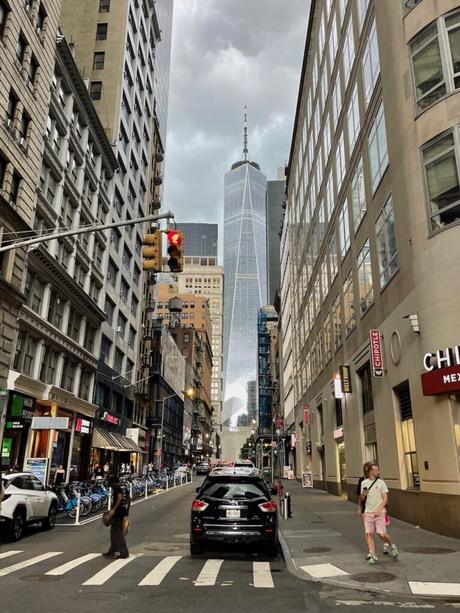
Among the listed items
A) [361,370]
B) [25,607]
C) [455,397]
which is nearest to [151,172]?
[361,370]

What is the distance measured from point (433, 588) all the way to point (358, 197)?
21237 millimetres

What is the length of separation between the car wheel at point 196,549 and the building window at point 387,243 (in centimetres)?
1227

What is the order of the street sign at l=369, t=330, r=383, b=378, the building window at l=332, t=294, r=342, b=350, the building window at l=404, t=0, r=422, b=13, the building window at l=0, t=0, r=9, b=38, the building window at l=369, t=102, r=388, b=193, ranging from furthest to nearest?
the building window at l=332, t=294, r=342, b=350
the building window at l=0, t=0, r=9, b=38
the building window at l=369, t=102, r=388, b=193
the street sign at l=369, t=330, r=383, b=378
the building window at l=404, t=0, r=422, b=13

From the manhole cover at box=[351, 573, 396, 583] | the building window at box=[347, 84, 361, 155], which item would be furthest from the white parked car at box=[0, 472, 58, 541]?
the building window at box=[347, 84, 361, 155]

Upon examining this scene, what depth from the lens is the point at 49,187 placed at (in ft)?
109

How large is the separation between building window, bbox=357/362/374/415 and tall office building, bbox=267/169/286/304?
148 meters

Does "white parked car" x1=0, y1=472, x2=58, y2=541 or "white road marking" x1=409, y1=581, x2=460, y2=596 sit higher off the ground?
"white parked car" x1=0, y1=472, x2=58, y2=541

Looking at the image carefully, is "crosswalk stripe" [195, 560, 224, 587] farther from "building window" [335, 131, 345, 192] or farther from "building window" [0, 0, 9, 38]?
"building window" [335, 131, 345, 192]

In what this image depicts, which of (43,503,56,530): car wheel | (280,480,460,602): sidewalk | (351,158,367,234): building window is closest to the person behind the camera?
(280,480,460,602): sidewalk

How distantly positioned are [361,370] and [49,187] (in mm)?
21961

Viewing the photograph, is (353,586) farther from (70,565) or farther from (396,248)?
(396,248)

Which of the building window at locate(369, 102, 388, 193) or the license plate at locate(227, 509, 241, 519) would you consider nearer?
the license plate at locate(227, 509, 241, 519)

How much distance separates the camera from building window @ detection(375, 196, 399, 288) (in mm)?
20172

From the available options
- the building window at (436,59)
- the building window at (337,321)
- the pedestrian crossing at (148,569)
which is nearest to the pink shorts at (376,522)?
the pedestrian crossing at (148,569)
